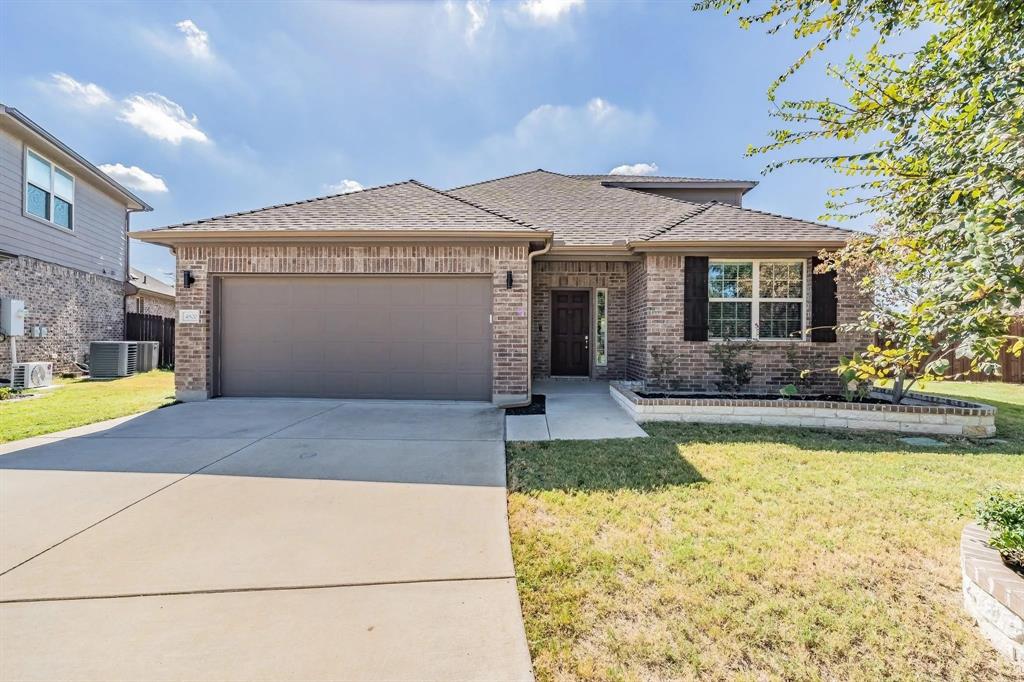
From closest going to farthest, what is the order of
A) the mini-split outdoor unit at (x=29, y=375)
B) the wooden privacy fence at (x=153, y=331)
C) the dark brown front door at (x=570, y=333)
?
the mini-split outdoor unit at (x=29, y=375), the dark brown front door at (x=570, y=333), the wooden privacy fence at (x=153, y=331)

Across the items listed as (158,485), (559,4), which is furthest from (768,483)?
(559,4)

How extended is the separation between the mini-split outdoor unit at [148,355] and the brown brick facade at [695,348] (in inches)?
593

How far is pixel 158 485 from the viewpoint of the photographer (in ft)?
12.7

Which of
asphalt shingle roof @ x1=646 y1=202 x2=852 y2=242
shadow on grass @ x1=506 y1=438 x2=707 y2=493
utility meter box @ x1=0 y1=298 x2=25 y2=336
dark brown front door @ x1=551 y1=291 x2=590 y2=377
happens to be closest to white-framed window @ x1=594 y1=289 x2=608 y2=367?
dark brown front door @ x1=551 y1=291 x2=590 y2=377

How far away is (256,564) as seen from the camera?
2.63m

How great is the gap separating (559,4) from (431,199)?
186 inches

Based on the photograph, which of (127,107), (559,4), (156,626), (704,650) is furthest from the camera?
(127,107)

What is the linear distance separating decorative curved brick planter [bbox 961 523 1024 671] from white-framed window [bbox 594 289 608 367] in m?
7.76

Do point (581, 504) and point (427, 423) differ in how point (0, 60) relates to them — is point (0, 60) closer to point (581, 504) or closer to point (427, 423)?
point (427, 423)

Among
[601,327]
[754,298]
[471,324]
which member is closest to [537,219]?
[601,327]

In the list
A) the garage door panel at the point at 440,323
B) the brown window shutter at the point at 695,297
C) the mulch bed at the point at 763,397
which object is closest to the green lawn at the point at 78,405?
the garage door panel at the point at 440,323

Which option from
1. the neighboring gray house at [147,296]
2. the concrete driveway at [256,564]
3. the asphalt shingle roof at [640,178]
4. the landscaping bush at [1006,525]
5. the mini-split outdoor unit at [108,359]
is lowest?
the concrete driveway at [256,564]

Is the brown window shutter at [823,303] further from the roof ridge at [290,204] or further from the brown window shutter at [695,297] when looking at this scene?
the roof ridge at [290,204]

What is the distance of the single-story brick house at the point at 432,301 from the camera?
7559mm
